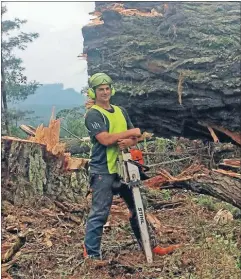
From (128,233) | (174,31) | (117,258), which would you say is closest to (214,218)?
(128,233)

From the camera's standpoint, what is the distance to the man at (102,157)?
10.2 feet

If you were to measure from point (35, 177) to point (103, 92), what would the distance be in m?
1.31

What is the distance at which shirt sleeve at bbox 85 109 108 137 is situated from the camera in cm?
306

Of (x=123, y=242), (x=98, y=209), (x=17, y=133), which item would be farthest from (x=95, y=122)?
(x=17, y=133)

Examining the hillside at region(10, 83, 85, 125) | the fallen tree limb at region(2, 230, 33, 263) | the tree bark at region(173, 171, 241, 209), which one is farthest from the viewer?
→ the hillside at region(10, 83, 85, 125)

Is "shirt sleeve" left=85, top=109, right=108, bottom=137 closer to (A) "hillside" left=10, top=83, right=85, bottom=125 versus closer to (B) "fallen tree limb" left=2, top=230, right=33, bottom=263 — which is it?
(A) "hillside" left=10, top=83, right=85, bottom=125

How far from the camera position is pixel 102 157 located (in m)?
3.16

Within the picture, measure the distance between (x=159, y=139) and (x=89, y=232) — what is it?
138 centimetres

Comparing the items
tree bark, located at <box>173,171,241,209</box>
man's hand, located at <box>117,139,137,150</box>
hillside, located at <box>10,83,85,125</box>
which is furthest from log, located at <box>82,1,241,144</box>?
man's hand, located at <box>117,139,137,150</box>

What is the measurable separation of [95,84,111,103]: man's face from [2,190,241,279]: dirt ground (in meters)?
0.88

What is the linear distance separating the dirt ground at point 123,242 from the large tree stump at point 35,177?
0.09 m

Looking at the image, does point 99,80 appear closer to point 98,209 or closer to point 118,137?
point 118,137

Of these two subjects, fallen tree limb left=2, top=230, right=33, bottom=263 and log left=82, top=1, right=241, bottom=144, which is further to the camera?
log left=82, top=1, right=241, bottom=144

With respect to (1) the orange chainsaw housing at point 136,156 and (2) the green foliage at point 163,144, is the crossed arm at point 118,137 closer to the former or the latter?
(1) the orange chainsaw housing at point 136,156
